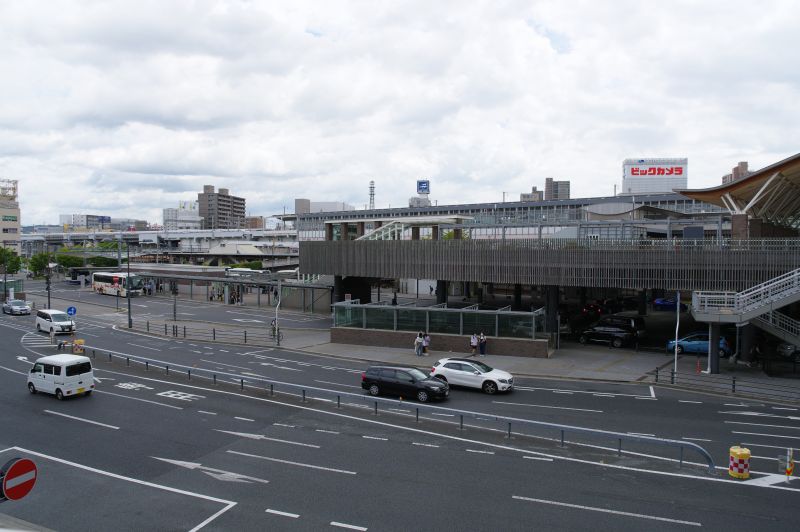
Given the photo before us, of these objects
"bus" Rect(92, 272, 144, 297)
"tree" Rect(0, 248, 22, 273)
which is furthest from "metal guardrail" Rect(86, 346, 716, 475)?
"tree" Rect(0, 248, 22, 273)

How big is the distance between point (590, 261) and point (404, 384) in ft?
60.5

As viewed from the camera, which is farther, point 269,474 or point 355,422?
point 355,422

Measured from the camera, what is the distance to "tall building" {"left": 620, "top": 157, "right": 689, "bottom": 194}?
11854 cm

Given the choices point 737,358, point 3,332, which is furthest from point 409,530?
point 3,332

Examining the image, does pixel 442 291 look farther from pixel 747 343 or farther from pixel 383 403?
pixel 383 403

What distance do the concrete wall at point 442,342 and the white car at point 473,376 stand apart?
29.7ft

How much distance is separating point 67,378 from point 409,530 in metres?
19.0

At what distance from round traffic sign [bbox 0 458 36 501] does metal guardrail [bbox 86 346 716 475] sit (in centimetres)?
1308

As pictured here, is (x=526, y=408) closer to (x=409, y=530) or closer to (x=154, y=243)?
(x=409, y=530)

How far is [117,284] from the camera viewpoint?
77.5 metres

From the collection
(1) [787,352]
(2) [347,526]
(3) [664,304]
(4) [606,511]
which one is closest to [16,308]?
(2) [347,526]

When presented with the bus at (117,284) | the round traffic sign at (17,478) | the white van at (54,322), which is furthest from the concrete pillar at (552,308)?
the bus at (117,284)

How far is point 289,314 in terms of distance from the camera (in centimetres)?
5947

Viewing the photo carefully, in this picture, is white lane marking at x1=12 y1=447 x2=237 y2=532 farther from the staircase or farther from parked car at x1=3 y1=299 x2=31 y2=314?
parked car at x1=3 y1=299 x2=31 y2=314
